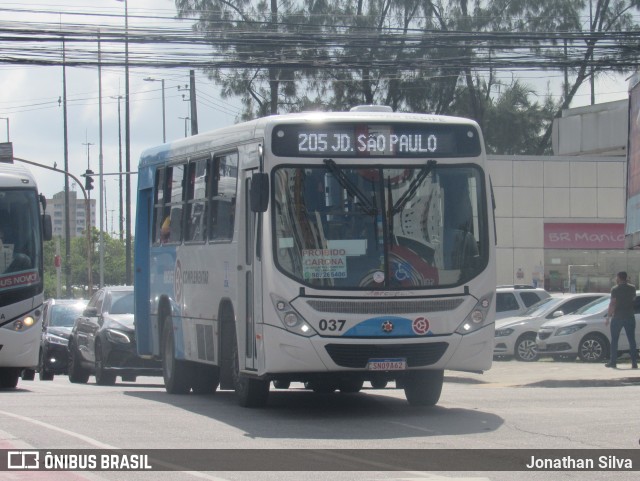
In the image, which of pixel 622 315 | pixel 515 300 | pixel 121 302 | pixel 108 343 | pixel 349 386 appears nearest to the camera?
pixel 349 386

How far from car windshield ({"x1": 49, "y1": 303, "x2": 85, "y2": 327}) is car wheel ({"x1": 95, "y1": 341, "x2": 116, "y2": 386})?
6434 mm

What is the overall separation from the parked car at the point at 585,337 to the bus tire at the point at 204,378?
33.3ft

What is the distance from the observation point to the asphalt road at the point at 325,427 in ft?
30.8

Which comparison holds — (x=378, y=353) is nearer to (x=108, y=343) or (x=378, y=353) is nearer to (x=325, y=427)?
(x=325, y=427)

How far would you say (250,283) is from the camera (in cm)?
1335

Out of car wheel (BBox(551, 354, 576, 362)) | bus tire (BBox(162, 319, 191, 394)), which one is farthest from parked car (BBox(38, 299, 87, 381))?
car wheel (BBox(551, 354, 576, 362))

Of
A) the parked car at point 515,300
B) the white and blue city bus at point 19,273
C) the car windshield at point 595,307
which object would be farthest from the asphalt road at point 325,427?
the parked car at point 515,300

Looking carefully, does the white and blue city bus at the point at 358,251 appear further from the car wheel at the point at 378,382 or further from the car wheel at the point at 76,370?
the car wheel at the point at 76,370

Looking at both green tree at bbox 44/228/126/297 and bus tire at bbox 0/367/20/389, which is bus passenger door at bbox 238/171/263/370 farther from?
green tree at bbox 44/228/126/297

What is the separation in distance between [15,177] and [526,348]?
1265 cm

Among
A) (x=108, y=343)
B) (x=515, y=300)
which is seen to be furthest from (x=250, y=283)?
(x=515, y=300)

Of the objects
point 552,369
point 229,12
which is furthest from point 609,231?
point 552,369

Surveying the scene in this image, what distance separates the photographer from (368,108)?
14680mm

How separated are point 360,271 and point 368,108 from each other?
103 inches
